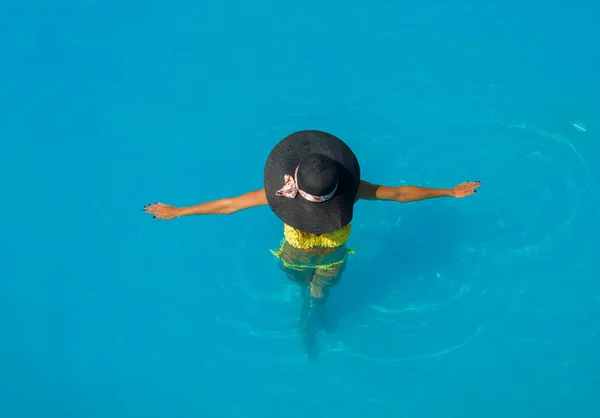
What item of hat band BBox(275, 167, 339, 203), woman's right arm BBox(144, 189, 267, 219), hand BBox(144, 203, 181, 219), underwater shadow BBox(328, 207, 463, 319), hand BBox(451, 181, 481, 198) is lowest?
hat band BBox(275, 167, 339, 203)

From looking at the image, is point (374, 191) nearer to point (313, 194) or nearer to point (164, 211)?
point (313, 194)

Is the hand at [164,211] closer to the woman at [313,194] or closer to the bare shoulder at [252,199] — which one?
the woman at [313,194]

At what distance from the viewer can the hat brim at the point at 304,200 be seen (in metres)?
3.62

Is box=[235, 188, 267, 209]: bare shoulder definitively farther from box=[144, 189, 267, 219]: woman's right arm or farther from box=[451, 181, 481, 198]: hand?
box=[451, 181, 481, 198]: hand

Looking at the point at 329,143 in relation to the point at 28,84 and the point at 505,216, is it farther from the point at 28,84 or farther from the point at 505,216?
the point at 28,84

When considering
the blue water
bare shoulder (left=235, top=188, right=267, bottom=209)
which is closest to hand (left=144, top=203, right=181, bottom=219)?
bare shoulder (left=235, top=188, right=267, bottom=209)

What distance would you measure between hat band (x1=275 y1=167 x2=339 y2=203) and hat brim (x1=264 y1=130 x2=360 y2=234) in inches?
1.5

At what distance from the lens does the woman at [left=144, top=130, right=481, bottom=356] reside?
11.3 ft

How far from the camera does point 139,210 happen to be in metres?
6.09

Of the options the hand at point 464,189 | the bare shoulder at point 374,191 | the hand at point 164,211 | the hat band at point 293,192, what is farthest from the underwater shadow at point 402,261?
the hat band at point 293,192

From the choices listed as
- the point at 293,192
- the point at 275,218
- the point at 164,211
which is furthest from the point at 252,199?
the point at 275,218

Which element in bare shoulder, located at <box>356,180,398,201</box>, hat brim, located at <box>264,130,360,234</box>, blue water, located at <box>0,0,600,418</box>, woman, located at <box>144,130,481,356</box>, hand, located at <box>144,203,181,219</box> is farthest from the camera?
blue water, located at <box>0,0,600,418</box>

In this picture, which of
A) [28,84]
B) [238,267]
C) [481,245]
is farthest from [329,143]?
[28,84]

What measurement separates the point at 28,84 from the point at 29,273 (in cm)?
232
